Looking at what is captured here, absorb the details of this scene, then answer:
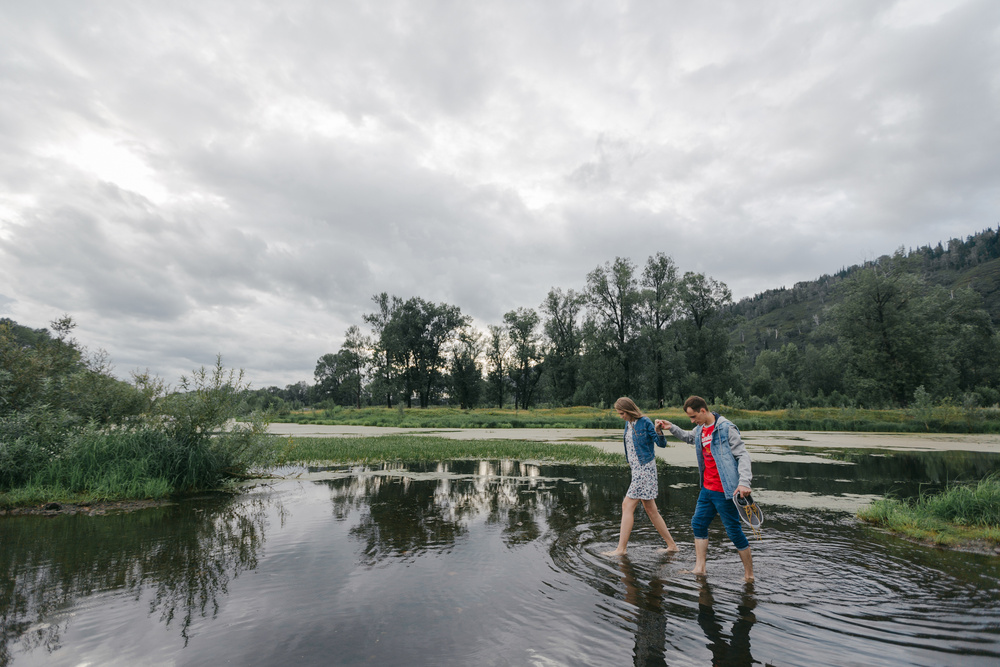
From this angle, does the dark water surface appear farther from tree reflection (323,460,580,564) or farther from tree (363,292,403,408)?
tree (363,292,403,408)

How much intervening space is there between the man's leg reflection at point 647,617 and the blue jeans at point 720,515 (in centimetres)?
82

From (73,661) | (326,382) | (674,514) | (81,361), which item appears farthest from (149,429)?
(326,382)

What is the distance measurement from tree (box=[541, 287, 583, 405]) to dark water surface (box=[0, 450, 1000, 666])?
66068mm

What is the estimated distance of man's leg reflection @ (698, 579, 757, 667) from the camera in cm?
375

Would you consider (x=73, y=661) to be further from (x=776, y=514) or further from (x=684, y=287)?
(x=684, y=287)

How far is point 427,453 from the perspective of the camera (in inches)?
703

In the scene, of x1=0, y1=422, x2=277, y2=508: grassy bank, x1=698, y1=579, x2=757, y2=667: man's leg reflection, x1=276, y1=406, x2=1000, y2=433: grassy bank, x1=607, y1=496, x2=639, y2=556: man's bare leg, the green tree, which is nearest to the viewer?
x1=698, y1=579, x2=757, y2=667: man's leg reflection

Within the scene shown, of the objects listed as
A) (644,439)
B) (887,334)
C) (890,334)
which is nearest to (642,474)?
(644,439)

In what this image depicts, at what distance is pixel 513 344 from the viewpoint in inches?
3098

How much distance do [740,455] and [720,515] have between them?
2.41ft

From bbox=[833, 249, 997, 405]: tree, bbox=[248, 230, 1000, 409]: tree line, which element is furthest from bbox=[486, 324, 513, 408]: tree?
bbox=[833, 249, 997, 405]: tree

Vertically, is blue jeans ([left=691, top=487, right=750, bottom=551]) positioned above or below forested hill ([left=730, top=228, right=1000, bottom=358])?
below

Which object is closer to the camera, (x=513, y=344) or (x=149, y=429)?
(x=149, y=429)

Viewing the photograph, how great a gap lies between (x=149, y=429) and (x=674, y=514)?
11760 mm
